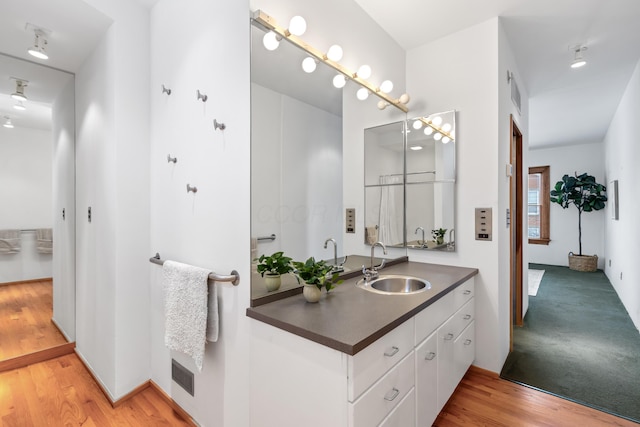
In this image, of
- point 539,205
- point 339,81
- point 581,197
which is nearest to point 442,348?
point 339,81

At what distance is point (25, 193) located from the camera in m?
2.69

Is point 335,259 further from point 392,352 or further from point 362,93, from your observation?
point 362,93

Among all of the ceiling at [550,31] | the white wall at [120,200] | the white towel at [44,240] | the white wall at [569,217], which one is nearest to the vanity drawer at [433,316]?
the white wall at [120,200]

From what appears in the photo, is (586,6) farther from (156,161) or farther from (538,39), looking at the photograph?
(156,161)

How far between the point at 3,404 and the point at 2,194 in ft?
5.28

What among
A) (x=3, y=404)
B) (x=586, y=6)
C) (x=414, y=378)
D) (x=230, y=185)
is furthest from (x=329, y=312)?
(x=586, y=6)

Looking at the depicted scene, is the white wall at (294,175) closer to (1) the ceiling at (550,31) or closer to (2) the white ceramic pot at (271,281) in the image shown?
(2) the white ceramic pot at (271,281)

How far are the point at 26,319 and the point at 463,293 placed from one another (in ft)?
12.6

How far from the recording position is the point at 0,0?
1730 millimetres

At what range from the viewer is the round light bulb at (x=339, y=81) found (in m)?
2.00

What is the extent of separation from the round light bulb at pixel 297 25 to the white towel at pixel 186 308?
1.35m

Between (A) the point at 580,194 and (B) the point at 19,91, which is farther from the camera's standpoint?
(A) the point at 580,194

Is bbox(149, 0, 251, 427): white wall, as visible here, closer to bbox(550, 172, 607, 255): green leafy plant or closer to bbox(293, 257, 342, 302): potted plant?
bbox(293, 257, 342, 302): potted plant

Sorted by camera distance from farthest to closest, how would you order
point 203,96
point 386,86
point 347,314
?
point 386,86 < point 203,96 < point 347,314
